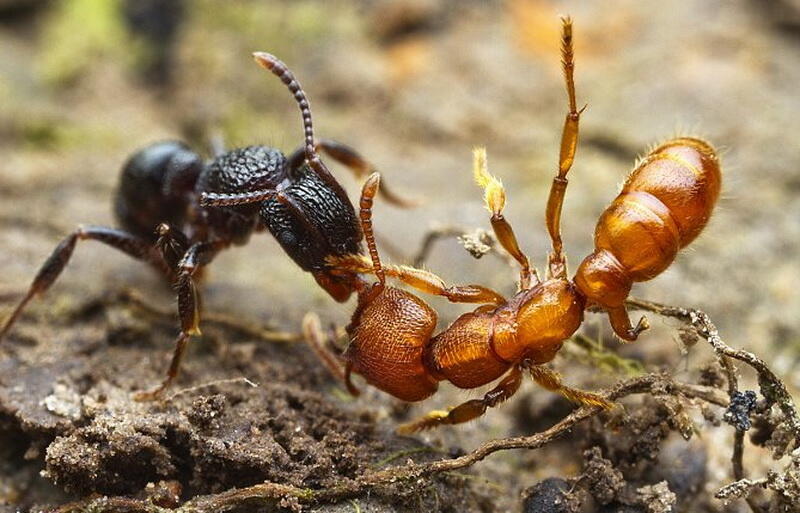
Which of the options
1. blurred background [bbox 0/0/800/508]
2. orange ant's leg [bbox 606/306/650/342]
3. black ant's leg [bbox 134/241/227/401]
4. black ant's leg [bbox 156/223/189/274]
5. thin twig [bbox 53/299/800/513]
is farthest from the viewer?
blurred background [bbox 0/0/800/508]

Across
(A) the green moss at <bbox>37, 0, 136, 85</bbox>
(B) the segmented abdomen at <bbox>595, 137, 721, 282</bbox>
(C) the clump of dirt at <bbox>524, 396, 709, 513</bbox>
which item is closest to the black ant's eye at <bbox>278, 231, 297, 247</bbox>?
(B) the segmented abdomen at <bbox>595, 137, 721, 282</bbox>

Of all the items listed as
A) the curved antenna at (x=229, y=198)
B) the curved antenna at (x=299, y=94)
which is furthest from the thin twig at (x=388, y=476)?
the curved antenna at (x=299, y=94)

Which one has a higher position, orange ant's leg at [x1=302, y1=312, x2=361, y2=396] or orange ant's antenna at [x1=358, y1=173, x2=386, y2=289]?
orange ant's antenna at [x1=358, y1=173, x2=386, y2=289]

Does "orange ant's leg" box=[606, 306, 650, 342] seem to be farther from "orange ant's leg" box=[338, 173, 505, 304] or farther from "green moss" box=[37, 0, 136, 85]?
"green moss" box=[37, 0, 136, 85]

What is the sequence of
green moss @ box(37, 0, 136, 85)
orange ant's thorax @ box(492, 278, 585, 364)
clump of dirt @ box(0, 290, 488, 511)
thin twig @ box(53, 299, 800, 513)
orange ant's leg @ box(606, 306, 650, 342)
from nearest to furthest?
thin twig @ box(53, 299, 800, 513) < clump of dirt @ box(0, 290, 488, 511) < orange ant's thorax @ box(492, 278, 585, 364) < orange ant's leg @ box(606, 306, 650, 342) < green moss @ box(37, 0, 136, 85)

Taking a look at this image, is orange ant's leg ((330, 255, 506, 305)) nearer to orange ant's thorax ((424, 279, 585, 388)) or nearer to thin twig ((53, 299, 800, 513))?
orange ant's thorax ((424, 279, 585, 388))

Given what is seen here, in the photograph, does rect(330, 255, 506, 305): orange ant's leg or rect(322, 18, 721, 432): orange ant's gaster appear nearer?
rect(322, 18, 721, 432): orange ant's gaster

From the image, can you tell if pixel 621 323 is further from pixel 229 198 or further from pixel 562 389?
pixel 229 198

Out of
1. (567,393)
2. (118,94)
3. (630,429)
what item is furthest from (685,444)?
(118,94)

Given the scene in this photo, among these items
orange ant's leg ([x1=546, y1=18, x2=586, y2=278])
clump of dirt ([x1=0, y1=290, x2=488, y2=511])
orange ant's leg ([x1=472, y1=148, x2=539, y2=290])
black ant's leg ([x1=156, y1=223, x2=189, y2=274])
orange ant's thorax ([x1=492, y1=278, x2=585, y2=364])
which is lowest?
clump of dirt ([x1=0, y1=290, x2=488, y2=511])
